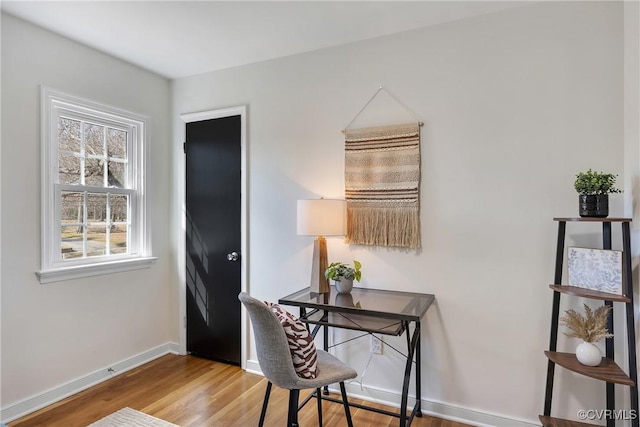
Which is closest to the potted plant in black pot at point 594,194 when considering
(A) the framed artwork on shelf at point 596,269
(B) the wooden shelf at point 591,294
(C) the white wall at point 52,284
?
(A) the framed artwork on shelf at point 596,269

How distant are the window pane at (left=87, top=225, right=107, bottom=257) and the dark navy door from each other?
2.16 feet

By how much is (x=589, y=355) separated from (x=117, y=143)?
139 inches

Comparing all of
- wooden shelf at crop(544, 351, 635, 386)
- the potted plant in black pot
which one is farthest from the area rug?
the potted plant in black pot

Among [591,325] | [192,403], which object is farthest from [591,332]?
[192,403]

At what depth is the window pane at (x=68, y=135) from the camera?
2.52 metres

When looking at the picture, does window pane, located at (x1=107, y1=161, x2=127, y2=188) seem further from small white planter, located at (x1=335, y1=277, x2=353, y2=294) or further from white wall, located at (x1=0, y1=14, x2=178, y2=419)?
small white planter, located at (x1=335, y1=277, x2=353, y2=294)

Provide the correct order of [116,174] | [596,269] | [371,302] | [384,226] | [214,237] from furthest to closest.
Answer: [214,237]
[116,174]
[384,226]
[371,302]
[596,269]

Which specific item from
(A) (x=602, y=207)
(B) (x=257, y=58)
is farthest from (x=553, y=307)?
(B) (x=257, y=58)

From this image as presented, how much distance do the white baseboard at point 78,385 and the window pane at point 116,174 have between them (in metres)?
1.48

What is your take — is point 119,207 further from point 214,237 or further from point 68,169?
point 214,237

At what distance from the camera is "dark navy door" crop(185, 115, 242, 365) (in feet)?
9.74

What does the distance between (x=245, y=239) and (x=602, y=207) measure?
2.35m

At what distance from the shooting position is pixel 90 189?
2695 mm

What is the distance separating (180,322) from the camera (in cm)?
325
